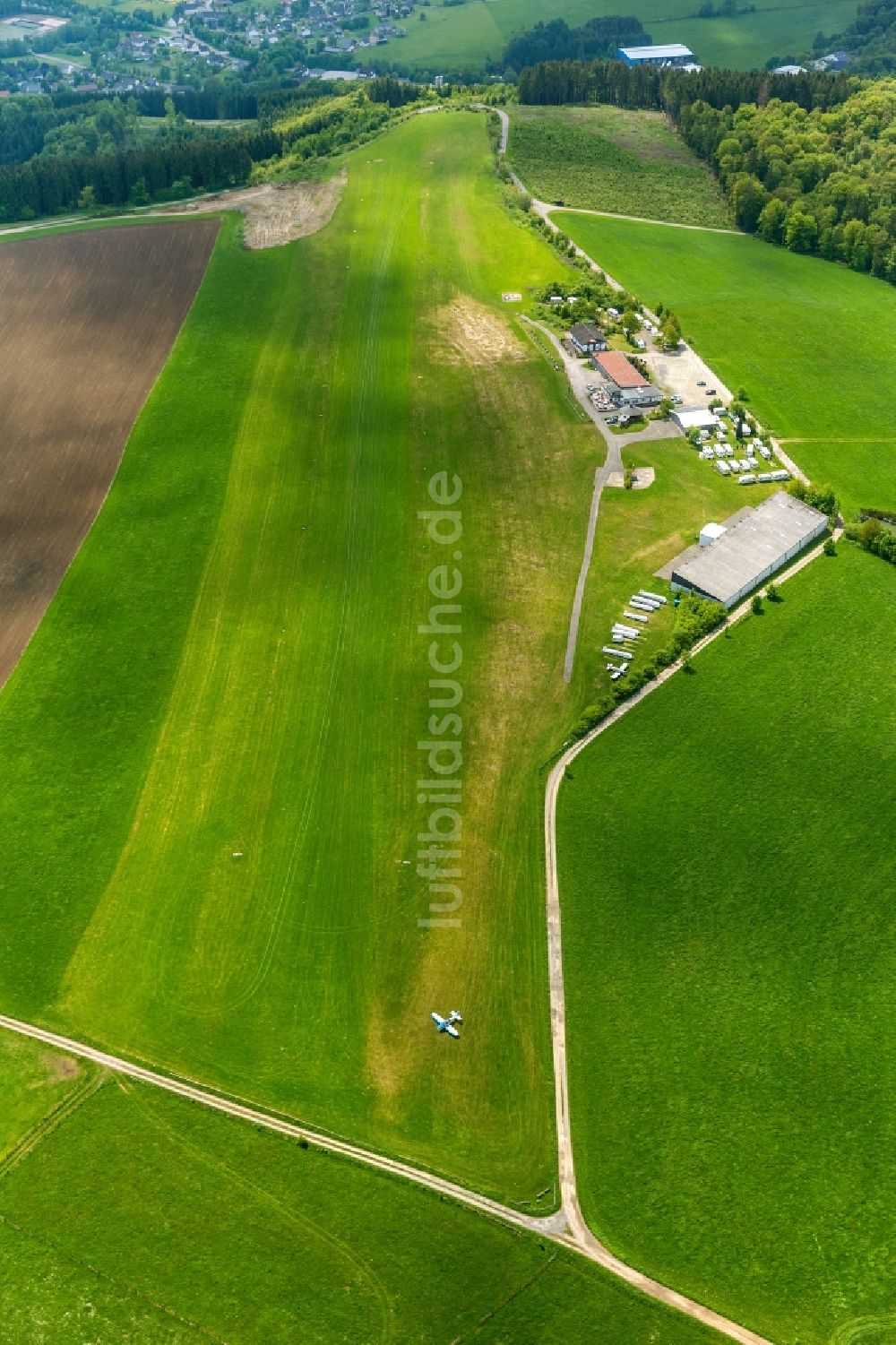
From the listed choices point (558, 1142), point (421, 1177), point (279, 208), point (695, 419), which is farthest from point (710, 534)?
point (279, 208)

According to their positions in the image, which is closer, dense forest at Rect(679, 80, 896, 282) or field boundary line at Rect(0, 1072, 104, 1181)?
field boundary line at Rect(0, 1072, 104, 1181)

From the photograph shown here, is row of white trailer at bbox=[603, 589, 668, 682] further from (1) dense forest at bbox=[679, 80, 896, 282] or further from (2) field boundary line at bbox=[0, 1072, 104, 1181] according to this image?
(1) dense forest at bbox=[679, 80, 896, 282]

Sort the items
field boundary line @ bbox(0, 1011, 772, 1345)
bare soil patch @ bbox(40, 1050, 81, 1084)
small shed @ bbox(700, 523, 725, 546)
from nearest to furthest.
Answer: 1. field boundary line @ bbox(0, 1011, 772, 1345)
2. bare soil patch @ bbox(40, 1050, 81, 1084)
3. small shed @ bbox(700, 523, 725, 546)

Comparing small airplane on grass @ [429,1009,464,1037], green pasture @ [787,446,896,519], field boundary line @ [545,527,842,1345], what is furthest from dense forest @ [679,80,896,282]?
small airplane on grass @ [429,1009,464,1037]

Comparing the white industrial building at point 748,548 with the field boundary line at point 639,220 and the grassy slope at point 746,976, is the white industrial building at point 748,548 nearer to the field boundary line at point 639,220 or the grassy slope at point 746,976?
the grassy slope at point 746,976

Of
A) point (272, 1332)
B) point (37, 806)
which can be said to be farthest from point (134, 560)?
point (272, 1332)

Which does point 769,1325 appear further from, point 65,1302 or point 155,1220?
point 65,1302
